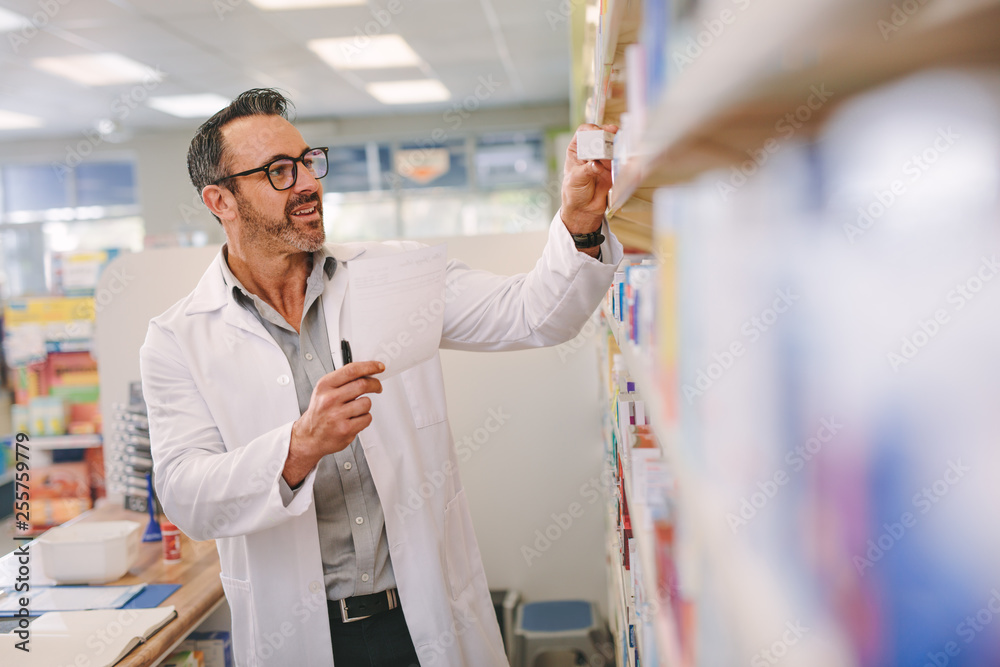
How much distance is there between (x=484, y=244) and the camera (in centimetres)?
287

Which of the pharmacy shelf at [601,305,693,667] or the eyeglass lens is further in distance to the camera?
the eyeglass lens

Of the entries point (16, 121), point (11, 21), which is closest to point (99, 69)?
point (11, 21)

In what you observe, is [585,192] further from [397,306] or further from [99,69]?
[99,69]

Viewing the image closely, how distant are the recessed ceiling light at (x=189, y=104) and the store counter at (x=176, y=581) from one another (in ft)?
18.3

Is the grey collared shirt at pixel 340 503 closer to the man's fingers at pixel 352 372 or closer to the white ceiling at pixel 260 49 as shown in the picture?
the man's fingers at pixel 352 372

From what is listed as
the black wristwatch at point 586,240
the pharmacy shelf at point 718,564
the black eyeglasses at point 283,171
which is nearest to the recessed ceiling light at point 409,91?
the black eyeglasses at point 283,171

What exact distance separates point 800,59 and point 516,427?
2658 millimetres

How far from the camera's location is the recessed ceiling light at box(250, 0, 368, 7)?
4.70 m

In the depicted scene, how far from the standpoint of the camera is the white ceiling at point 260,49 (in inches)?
192

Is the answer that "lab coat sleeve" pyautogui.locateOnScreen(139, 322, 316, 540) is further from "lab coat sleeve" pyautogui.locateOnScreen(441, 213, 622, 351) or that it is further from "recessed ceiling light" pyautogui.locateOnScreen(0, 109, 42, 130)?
"recessed ceiling light" pyautogui.locateOnScreen(0, 109, 42, 130)

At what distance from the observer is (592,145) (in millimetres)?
1227

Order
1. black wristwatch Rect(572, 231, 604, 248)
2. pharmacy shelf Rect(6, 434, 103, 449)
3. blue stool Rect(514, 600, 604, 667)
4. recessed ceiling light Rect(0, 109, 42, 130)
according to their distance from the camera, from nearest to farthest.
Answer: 1. black wristwatch Rect(572, 231, 604, 248)
2. blue stool Rect(514, 600, 604, 667)
3. pharmacy shelf Rect(6, 434, 103, 449)
4. recessed ceiling light Rect(0, 109, 42, 130)

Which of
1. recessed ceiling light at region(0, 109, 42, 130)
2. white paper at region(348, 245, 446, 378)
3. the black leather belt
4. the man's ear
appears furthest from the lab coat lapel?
recessed ceiling light at region(0, 109, 42, 130)

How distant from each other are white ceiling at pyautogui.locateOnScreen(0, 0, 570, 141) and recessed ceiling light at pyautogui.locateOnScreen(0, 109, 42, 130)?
0.12 metres
